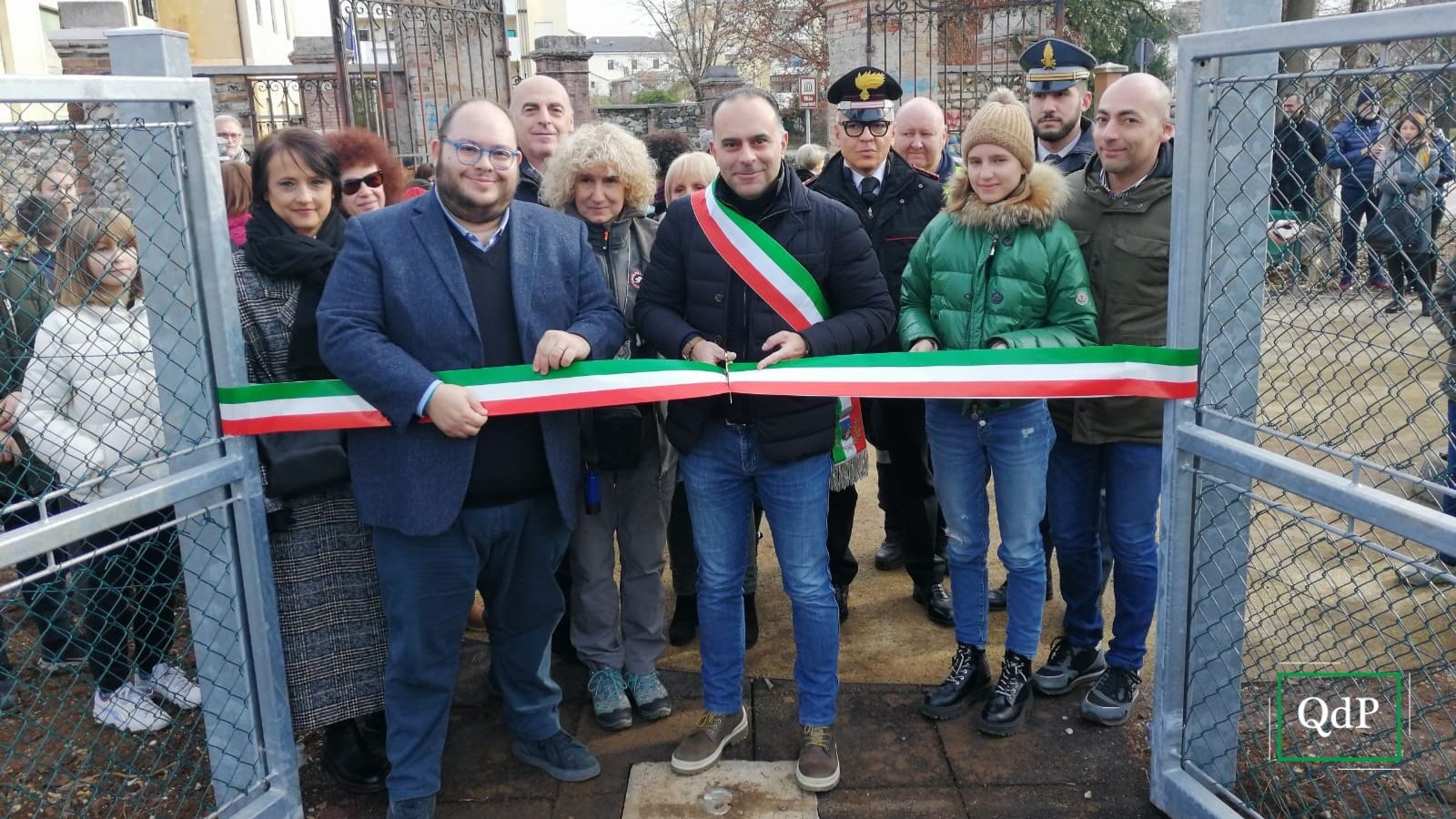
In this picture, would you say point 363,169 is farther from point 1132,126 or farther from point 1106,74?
point 1106,74

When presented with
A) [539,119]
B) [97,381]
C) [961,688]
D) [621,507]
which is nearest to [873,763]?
[961,688]

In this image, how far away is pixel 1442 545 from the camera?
2.14 m

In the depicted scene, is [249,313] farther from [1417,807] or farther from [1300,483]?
[1417,807]

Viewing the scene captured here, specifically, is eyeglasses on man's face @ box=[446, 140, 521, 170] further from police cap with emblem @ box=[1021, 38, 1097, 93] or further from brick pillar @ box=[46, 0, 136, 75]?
brick pillar @ box=[46, 0, 136, 75]

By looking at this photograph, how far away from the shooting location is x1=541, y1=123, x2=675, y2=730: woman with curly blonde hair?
3.65m

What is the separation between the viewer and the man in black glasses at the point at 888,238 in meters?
4.32

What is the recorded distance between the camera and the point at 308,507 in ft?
10.5

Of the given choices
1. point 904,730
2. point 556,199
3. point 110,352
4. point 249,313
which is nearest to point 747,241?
point 556,199

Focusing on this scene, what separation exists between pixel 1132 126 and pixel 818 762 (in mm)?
2266

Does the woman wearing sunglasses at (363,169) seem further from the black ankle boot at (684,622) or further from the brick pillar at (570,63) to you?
the brick pillar at (570,63)

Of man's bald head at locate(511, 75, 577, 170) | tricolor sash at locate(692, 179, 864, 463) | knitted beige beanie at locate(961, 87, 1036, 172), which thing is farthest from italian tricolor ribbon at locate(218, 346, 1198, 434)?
man's bald head at locate(511, 75, 577, 170)

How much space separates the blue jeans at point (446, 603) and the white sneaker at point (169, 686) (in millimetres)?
1164

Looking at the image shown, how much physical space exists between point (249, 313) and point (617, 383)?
1.12 metres

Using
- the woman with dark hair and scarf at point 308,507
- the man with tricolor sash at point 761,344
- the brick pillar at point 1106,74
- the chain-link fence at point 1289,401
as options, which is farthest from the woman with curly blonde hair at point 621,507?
the brick pillar at point 1106,74
